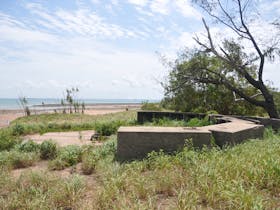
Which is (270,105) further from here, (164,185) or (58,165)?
(58,165)

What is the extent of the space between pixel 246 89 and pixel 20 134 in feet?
31.9

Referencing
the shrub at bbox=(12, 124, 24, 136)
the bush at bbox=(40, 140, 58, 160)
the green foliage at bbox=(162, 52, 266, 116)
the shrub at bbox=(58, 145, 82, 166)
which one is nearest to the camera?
the shrub at bbox=(58, 145, 82, 166)

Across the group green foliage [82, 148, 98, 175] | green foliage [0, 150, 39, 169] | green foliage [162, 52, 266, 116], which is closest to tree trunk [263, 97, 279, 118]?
green foliage [162, 52, 266, 116]

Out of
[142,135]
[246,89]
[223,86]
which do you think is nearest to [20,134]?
[142,135]

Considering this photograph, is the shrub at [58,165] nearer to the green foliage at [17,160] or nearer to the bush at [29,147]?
the green foliage at [17,160]

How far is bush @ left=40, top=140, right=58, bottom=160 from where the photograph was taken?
499 cm

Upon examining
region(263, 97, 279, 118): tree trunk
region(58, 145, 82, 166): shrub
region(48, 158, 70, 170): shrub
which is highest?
region(263, 97, 279, 118): tree trunk

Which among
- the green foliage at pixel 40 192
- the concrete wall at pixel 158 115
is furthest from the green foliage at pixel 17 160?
the concrete wall at pixel 158 115

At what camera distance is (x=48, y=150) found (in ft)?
16.6

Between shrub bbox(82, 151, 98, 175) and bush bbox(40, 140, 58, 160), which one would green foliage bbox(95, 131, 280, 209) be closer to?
shrub bbox(82, 151, 98, 175)

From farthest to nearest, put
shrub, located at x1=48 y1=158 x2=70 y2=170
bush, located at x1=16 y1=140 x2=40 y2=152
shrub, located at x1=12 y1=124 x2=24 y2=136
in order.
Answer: shrub, located at x1=12 y1=124 x2=24 y2=136 → bush, located at x1=16 y1=140 x2=40 y2=152 → shrub, located at x1=48 y1=158 x2=70 y2=170

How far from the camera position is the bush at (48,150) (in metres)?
4.99

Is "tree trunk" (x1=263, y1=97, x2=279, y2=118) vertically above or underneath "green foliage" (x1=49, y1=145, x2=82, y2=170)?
above

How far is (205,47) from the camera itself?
1070 centimetres
